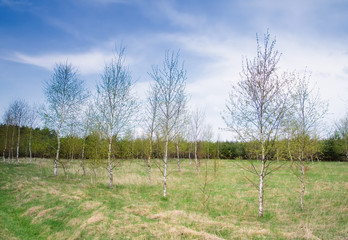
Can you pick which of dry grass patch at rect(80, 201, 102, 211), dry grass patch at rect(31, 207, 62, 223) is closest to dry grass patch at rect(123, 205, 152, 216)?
dry grass patch at rect(80, 201, 102, 211)

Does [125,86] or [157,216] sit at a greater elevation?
[125,86]

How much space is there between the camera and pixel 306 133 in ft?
35.8

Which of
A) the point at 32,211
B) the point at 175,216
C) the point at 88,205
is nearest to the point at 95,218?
the point at 88,205

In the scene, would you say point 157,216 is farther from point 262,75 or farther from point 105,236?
point 262,75

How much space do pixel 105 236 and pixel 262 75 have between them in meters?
9.10

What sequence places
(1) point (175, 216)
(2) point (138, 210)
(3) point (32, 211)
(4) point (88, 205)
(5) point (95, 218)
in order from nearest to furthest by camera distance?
(5) point (95, 218) → (1) point (175, 216) → (2) point (138, 210) → (4) point (88, 205) → (3) point (32, 211)

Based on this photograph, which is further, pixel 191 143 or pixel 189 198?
pixel 191 143

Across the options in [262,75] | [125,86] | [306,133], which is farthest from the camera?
[125,86]

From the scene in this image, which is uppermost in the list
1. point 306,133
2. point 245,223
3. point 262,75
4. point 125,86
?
point 125,86

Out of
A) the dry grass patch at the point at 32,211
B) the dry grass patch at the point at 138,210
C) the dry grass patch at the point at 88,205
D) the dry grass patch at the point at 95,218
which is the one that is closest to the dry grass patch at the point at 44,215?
the dry grass patch at the point at 32,211

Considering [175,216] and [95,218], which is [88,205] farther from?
[175,216]

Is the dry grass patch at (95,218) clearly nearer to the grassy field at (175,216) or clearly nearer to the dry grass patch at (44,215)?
the grassy field at (175,216)

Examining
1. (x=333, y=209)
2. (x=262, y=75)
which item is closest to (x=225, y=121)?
(x=262, y=75)

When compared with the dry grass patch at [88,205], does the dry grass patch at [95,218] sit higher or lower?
higher
